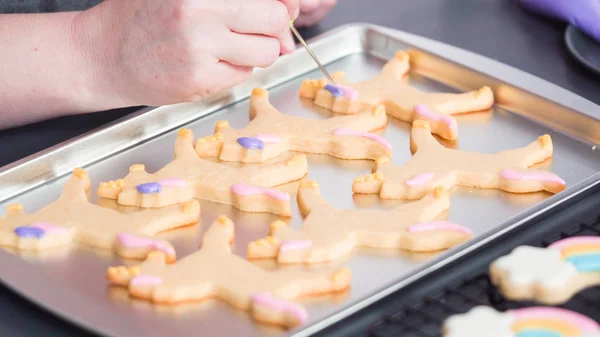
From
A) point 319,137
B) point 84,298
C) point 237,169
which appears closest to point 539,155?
point 319,137

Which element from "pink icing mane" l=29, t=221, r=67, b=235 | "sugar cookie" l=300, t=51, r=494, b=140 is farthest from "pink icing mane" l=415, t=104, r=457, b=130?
"pink icing mane" l=29, t=221, r=67, b=235

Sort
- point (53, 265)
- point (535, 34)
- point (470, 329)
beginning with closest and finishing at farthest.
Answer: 1. point (470, 329)
2. point (53, 265)
3. point (535, 34)

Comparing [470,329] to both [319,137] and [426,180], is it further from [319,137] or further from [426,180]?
Answer: [319,137]

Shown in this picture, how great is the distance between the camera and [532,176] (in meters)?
1.14

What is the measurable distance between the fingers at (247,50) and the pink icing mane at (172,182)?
0.18 metres

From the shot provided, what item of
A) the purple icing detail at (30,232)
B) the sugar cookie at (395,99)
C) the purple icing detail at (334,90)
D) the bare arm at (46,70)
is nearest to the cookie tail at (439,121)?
the sugar cookie at (395,99)

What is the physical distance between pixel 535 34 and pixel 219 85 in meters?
0.66

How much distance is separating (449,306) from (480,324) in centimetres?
5

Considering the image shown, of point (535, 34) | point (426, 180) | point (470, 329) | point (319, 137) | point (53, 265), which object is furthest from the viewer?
point (535, 34)

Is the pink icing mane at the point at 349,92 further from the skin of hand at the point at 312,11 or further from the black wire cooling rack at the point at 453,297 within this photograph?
the black wire cooling rack at the point at 453,297

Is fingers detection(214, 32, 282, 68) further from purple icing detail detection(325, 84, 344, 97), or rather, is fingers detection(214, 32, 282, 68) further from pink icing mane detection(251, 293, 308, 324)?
pink icing mane detection(251, 293, 308, 324)

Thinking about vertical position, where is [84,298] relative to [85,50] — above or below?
below

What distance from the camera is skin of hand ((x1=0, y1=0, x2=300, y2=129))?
1.18 meters

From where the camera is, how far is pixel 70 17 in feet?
4.23
